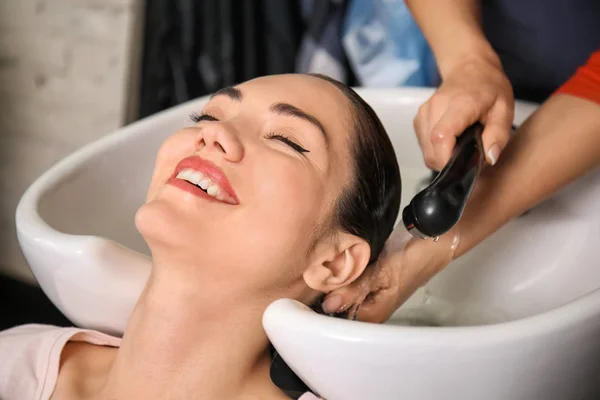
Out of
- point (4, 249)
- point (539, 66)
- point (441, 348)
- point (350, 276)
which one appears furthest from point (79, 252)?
point (4, 249)

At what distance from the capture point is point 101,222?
1.10 meters

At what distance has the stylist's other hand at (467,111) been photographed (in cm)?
90

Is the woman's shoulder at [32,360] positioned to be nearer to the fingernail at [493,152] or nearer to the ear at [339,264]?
the ear at [339,264]

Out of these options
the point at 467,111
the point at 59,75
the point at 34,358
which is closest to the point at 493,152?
the point at 467,111

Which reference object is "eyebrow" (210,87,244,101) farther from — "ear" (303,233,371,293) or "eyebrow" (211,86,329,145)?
"ear" (303,233,371,293)

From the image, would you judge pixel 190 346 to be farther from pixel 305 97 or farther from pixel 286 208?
pixel 305 97

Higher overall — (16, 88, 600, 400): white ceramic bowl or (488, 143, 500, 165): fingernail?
(488, 143, 500, 165): fingernail

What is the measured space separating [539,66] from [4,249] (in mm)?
1432

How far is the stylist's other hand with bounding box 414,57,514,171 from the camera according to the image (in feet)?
2.95

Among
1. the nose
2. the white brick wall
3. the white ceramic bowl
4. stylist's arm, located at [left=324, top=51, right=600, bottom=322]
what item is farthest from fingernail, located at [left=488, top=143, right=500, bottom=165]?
the white brick wall

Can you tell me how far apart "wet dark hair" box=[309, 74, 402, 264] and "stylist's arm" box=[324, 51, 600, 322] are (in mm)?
84

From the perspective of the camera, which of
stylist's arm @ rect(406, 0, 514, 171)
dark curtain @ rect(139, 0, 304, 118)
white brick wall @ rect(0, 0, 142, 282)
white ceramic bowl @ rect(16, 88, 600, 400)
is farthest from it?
white brick wall @ rect(0, 0, 142, 282)

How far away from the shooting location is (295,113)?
0.86 m

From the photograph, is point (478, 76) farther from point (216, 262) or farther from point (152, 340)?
point (152, 340)
